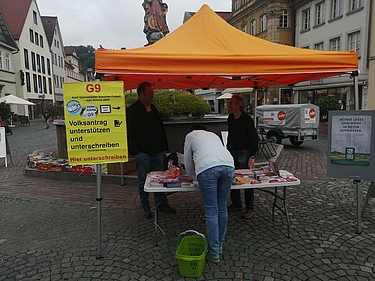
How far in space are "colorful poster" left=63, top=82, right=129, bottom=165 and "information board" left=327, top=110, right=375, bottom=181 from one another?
2706mm

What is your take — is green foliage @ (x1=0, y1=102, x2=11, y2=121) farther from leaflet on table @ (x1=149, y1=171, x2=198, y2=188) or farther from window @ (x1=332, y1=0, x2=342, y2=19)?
window @ (x1=332, y1=0, x2=342, y2=19)

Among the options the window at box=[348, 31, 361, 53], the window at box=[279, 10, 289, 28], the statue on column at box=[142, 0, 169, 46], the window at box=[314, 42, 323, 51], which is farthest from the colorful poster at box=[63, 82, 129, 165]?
the window at box=[279, 10, 289, 28]

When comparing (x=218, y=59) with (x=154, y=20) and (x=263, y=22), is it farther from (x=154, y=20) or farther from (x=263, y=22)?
(x=263, y=22)

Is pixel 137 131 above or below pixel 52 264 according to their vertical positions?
above

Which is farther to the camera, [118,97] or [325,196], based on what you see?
[325,196]

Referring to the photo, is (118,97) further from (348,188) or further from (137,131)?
(348,188)

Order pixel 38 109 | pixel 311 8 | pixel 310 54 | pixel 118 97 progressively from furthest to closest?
pixel 38 109, pixel 311 8, pixel 310 54, pixel 118 97

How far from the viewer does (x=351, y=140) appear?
3723 millimetres

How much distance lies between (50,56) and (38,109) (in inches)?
379

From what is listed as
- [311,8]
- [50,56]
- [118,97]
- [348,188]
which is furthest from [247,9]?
[118,97]

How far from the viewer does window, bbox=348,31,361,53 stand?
21.5 m

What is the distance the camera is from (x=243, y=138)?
4.26 meters

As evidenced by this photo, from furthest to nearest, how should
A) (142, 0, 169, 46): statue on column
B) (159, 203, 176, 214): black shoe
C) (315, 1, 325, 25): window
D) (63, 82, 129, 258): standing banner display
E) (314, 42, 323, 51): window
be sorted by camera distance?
(314, 42, 323, 51): window, (315, 1, 325, 25): window, (142, 0, 169, 46): statue on column, (159, 203, 176, 214): black shoe, (63, 82, 129, 258): standing banner display

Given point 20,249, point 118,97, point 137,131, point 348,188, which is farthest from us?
point 348,188
